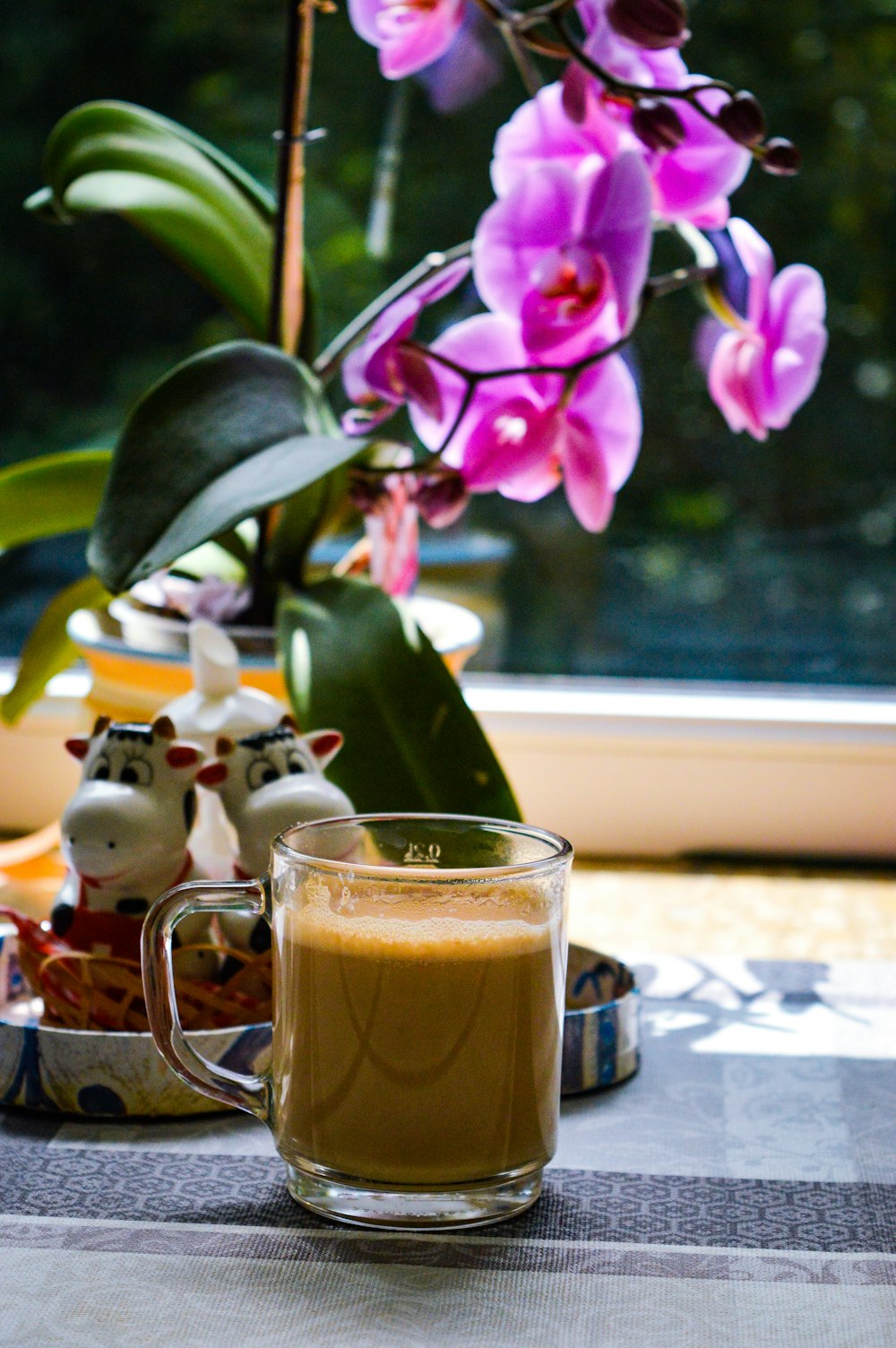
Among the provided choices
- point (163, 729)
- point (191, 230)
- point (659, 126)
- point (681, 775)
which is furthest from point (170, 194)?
point (681, 775)

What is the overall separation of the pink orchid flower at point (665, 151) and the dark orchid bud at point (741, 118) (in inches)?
2.6

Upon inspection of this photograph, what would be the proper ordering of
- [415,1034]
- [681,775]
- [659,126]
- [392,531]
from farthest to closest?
[681,775], [392,531], [659,126], [415,1034]

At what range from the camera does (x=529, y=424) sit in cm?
66

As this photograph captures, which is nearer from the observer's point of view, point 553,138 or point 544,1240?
point 544,1240

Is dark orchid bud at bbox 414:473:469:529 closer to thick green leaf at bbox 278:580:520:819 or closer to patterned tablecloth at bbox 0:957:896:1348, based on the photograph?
thick green leaf at bbox 278:580:520:819

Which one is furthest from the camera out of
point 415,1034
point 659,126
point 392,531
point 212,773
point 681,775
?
point 681,775

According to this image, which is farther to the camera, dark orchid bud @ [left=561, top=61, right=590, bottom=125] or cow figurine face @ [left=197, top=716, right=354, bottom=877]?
dark orchid bud @ [left=561, top=61, right=590, bottom=125]

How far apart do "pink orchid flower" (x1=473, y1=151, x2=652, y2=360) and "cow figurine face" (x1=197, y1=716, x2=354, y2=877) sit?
8.2 inches

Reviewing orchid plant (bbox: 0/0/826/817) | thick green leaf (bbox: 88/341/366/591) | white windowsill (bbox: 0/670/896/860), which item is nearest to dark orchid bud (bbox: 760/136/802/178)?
orchid plant (bbox: 0/0/826/817)

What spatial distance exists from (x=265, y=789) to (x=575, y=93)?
13.3 inches

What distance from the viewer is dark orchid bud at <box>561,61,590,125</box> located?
66cm

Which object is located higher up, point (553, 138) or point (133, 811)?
point (553, 138)

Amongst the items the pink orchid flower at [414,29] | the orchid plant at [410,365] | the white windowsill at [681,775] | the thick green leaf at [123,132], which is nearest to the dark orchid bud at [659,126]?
the orchid plant at [410,365]

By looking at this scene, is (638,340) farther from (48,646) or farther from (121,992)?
(121,992)
